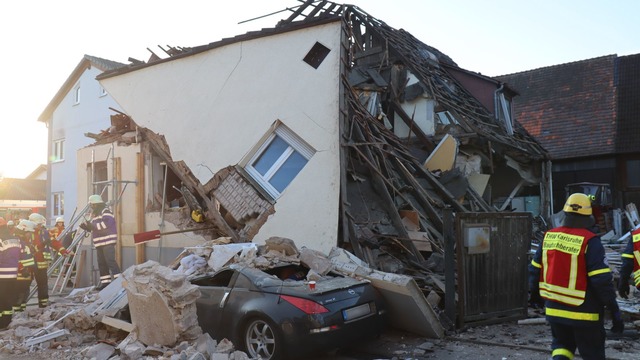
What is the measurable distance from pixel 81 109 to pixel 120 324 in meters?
23.0

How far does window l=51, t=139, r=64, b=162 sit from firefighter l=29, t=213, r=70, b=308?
786 inches

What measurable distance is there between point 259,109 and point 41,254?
16.7 feet

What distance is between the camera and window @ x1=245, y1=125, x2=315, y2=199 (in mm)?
9969

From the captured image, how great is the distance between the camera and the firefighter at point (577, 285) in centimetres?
425

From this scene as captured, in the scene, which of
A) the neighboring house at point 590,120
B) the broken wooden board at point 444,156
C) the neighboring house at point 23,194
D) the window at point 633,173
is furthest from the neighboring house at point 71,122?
the window at point 633,173

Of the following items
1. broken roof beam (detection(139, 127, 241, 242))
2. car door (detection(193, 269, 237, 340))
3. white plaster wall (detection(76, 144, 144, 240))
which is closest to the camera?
car door (detection(193, 269, 237, 340))

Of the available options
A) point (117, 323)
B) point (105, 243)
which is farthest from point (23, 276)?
point (117, 323)

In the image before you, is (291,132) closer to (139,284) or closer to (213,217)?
(213,217)

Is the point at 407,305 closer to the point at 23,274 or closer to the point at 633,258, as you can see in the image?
the point at 633,258

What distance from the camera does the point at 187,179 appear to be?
1146 cm

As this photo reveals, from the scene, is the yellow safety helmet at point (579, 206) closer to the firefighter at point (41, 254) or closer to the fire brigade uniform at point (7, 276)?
the fire brigade uniform at point (7, 276)

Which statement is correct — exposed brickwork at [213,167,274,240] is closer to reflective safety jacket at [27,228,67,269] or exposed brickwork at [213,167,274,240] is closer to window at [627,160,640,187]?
reflective safety jacket at [27,228,67,269]

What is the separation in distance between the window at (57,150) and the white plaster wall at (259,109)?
18558 mm

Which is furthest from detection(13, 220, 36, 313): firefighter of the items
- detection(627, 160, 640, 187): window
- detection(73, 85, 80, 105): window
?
detection(73, 85, 80, 105): window
